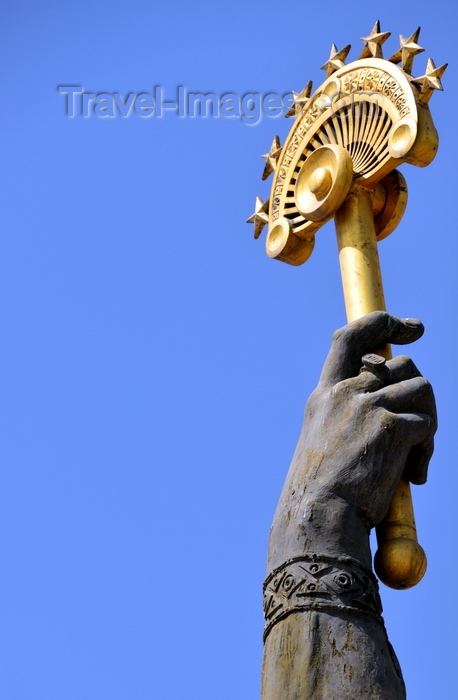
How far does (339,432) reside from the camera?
7199 millimetres

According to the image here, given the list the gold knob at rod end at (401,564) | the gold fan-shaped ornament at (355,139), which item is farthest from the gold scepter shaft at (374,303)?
the gold fan-shaped ornament at (355,139)

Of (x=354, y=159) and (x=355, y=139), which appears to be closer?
(x=354, y=159)

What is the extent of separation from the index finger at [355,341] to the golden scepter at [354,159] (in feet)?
0.64

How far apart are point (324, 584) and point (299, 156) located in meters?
3.57

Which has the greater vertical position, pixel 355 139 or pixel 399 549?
pixel 355 139

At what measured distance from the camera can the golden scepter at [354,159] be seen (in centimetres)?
847

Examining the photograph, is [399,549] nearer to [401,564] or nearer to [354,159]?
[401,564]

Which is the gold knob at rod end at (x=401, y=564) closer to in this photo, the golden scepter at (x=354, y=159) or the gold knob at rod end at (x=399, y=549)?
the gold knob at rod end at (x=399, y=549)

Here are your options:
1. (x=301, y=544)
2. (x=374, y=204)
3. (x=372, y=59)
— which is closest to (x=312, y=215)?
(x=374, y=204)

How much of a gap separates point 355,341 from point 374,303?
739mm

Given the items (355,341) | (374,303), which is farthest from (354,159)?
(355,341)

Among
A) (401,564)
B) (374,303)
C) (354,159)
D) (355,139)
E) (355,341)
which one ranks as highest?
(355,139)

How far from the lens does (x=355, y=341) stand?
751 centimetres

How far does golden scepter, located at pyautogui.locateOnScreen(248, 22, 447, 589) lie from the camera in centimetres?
847
